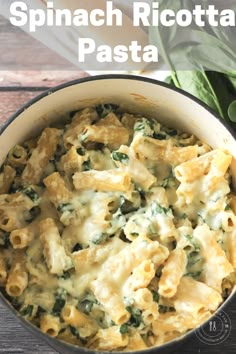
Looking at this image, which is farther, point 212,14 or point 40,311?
point 212,14

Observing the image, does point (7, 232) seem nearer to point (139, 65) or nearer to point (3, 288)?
point (3, 288)

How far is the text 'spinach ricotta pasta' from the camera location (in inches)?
52.8

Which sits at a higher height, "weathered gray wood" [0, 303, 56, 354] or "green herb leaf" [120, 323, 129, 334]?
"green herb leaf" [120, 323, 129, 334]

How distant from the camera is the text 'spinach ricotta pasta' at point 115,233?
134 centimetres

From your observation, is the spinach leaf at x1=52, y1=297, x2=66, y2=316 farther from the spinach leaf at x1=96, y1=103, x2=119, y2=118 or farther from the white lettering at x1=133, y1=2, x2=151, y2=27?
the white lettering at x1=133, y1=2, x2=151, y2=27

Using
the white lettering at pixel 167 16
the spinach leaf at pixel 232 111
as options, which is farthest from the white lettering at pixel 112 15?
the spinach leaf at pixel 232 111

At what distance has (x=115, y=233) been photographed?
1.41 meters

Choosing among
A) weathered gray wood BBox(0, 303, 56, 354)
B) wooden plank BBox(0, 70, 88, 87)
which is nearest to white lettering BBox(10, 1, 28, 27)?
wooden plank BBox(0, 70, 88, 87)

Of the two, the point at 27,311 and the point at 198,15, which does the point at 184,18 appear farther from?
the point at 27,311

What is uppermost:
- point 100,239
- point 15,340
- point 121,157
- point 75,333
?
point 121,157

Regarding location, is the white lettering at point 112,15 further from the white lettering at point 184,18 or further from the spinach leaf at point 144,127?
the spinach leaf at point 144,127

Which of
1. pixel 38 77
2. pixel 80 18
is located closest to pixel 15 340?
pixel 38 77

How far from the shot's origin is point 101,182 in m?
1.42

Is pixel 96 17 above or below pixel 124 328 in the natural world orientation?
above
